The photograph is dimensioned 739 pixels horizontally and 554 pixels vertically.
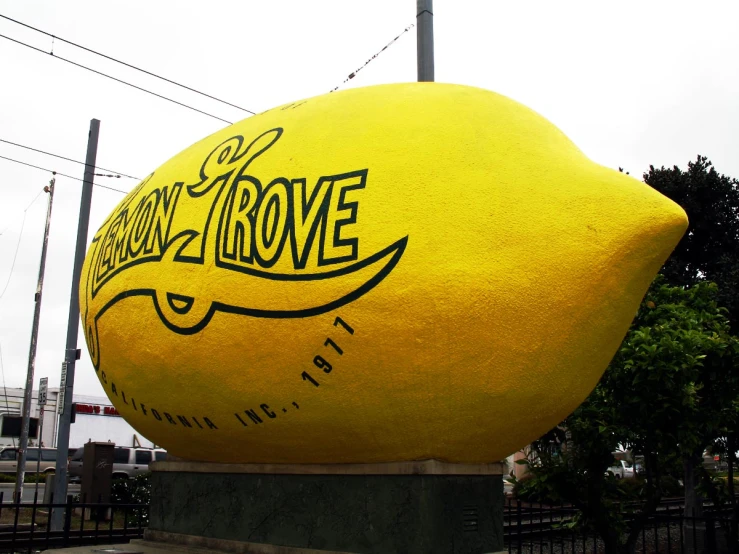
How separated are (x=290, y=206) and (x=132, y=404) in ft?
8.29

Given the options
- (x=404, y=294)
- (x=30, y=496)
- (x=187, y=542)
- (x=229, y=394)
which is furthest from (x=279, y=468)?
(x=30, y=496)

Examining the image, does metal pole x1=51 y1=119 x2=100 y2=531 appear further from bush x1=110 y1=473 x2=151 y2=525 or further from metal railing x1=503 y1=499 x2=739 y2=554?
metal railing x1=503 y1=499 x2=739 y2=554

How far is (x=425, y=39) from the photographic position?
855cm

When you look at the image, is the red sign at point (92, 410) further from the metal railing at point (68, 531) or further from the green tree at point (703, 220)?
the green tree at point (703, 220)

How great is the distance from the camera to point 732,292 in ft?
42.6

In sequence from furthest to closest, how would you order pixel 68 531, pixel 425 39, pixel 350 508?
pixel 68 531 < pixel 425 39 < pixel 350 508

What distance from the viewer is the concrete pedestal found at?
4758 mm

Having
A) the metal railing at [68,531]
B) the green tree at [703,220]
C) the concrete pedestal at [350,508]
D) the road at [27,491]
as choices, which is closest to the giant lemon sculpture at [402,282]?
the concrete pedestal at [350,508]

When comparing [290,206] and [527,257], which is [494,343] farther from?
[290,206]

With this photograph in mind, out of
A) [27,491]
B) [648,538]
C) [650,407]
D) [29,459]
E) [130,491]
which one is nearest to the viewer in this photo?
[650,407]

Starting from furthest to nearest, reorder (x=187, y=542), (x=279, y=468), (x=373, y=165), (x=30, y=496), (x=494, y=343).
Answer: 1. (x=30, y=496)
2. (x=187, y=542)
3. (x=279, y=468)
4. (x=373, y=165)
5. (x=494, y=343)

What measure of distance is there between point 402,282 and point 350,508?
5.62ft

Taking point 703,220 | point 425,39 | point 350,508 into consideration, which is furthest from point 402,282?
point 703,220

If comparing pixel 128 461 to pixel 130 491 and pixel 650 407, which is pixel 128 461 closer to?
pixel 130 491
